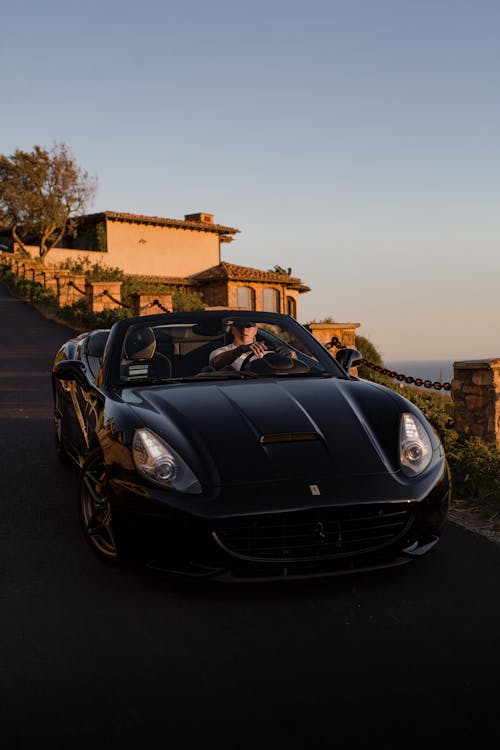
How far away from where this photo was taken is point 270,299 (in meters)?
53.1

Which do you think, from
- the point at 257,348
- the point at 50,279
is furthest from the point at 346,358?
the point at 50,279

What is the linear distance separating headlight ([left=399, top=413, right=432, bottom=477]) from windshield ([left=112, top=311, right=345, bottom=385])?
972mm

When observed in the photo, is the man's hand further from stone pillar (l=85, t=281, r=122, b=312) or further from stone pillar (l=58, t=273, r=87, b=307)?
stone pillar (l=58, t=273, r=87, b=307)

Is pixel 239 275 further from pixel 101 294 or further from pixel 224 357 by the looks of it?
pixel 224 357

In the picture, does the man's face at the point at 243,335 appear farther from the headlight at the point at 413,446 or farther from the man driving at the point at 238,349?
the headlight at the point at 413,446

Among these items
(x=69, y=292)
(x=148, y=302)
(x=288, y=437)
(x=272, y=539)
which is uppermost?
(x=69, y=292)

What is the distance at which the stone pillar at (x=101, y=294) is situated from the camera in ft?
74.4

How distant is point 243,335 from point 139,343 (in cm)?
79

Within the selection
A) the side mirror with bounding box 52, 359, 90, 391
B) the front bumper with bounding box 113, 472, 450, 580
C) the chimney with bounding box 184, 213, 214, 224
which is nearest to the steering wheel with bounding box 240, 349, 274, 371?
the side mirror with bounding box 52, 359, 90, 391

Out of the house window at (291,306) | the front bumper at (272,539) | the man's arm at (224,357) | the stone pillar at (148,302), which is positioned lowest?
the front bumper at (272,539)

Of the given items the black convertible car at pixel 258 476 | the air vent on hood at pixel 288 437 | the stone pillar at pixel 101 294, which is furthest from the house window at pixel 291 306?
the air vent on hood at pixel 288 437

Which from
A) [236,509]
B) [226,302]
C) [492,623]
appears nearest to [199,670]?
[236,509]

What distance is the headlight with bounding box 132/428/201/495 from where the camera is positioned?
3849 millimetres

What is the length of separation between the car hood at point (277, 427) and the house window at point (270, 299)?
47.7m
